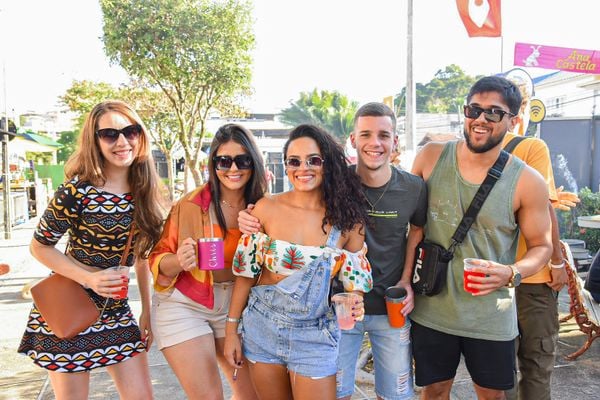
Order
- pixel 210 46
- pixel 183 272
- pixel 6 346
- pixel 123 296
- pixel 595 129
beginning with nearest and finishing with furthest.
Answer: pixel 123 296
pixel 183 272
pixel 6 346
pixel 595 129
pixel 210 46

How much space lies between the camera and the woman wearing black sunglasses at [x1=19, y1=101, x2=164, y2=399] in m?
2.53

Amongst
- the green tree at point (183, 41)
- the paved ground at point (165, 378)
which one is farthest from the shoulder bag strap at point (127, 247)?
the green tree at point (183, 41)

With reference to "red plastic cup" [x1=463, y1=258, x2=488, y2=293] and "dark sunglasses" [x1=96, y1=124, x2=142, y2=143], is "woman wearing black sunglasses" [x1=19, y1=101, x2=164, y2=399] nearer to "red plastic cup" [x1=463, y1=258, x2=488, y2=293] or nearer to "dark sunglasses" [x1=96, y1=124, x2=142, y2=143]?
"dark sunglasses" [x1=96, y1=124, x2=142, y2=143]

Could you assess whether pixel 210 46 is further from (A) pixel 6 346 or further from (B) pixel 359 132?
(B) pixel 359 132

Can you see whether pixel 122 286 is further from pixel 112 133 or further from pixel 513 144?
pixel 513 144

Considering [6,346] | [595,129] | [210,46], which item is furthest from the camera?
[210,46]

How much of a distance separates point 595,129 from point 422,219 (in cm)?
1175

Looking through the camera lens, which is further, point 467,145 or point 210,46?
point 210,46

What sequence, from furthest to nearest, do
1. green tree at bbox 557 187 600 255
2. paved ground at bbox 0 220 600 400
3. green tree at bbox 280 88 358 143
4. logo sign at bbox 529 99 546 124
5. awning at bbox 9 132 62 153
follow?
green tree at bbox 280 88 358 143, awning at bbox 9 132 62 153, logo sign at bbox 529 99 546 124, green tree at bbox 557 187 600 255, paved ground at bbox 0 220 600 400

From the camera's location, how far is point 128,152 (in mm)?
2689

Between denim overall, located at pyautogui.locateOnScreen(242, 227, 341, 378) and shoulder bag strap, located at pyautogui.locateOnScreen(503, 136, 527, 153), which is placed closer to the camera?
denim overall, located at pyautogui.locateOnScreen(242, 227, 341, 378)

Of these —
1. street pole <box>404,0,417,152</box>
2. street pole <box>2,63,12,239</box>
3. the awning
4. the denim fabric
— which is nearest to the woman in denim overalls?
the denim fabric

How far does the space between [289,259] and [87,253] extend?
1099mm

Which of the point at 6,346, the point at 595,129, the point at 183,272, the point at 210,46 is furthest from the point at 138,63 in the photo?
the point at 183,272
